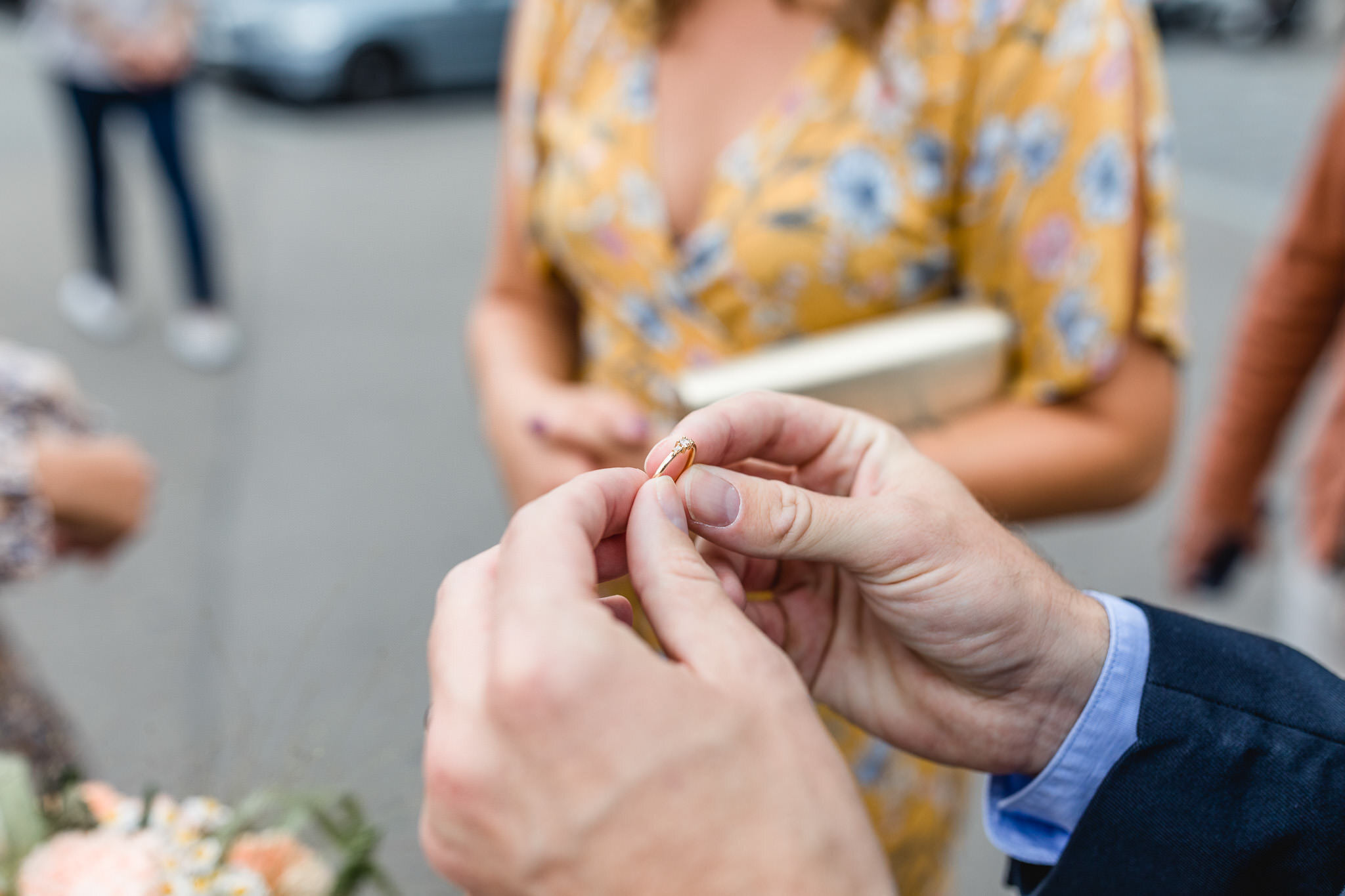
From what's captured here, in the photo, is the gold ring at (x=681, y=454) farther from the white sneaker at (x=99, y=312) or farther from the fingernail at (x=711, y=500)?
the white sneaker at (x=99, y=312)

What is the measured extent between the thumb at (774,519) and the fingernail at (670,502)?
15mm

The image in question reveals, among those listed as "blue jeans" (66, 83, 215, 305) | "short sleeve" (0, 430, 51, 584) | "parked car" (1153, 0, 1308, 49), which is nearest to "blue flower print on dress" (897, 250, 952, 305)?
"short sleeve" (0, 430, 51, 584)

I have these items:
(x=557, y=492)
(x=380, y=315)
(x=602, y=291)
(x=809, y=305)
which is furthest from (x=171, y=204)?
(x=557, y=492)

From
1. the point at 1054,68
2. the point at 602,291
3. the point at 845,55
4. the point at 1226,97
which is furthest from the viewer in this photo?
the point at 1226,97

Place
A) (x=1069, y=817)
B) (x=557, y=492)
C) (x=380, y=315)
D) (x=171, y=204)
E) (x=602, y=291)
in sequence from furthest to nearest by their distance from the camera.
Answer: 1. (x=380, y=315)
2. (x=171, y=204)
3. (x=602, y=291)
4. (x=1069, y=817)
5. (x=557, y=492)

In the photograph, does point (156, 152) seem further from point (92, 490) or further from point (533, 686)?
point (533, 686)

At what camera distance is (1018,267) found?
3.88ft

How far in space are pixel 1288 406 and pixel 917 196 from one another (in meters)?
1.06

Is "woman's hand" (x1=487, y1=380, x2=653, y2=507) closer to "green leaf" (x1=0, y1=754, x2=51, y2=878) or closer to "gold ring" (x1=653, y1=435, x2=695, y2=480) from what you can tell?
"gold ring" (x1=653, y1=435, x2=695, y2=480)

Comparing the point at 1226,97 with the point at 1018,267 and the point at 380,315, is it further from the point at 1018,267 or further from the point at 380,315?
the point at 1018,267

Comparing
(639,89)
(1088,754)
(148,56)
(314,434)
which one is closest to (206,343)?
(314,434)

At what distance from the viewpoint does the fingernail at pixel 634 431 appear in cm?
123

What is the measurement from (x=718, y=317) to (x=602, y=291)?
7.4 inches

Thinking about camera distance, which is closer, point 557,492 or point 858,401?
point 557,492
